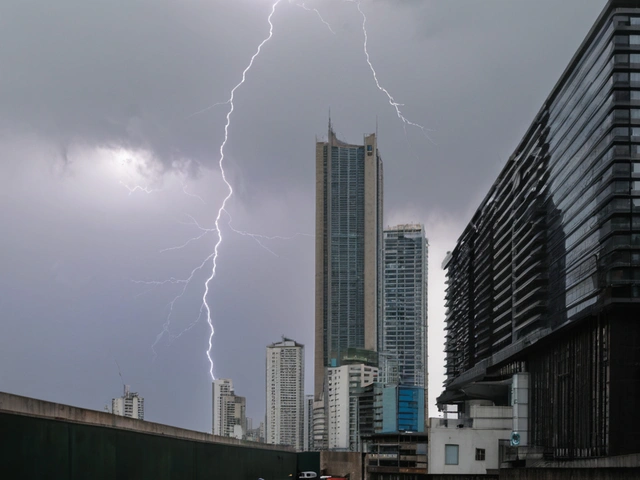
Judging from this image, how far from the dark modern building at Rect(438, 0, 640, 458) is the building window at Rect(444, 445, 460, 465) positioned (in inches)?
213

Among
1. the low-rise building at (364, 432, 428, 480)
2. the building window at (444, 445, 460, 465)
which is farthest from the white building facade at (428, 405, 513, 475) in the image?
the low-rise building at (364, 432, 428, 480)

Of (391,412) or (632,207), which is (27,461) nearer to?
(632,207)

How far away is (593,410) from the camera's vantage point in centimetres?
5203

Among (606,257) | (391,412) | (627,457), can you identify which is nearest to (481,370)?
(606,257)

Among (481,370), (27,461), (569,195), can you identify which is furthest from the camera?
(481,370)

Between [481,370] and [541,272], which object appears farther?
[481,370]

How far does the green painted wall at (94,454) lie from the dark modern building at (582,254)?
2294cm

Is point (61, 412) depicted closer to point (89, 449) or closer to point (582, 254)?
point (89, 449)

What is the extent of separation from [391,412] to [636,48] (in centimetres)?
14311

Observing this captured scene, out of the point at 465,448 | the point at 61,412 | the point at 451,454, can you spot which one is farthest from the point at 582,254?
the point at 61,412

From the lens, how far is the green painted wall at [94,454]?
1647cm

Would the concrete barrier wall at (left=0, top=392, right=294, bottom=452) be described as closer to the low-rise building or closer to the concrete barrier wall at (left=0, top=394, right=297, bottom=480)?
the concrete barrier wall at (left=0, top=394, right=297, bottom=480)

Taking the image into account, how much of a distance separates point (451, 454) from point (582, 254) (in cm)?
1623

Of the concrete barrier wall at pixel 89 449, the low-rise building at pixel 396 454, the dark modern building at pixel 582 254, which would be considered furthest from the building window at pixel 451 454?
the concrete barrier wall at pixel 89 449
